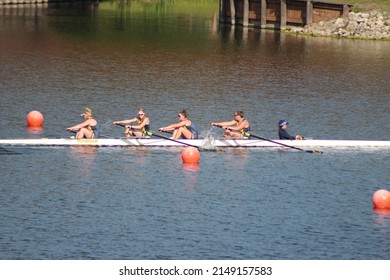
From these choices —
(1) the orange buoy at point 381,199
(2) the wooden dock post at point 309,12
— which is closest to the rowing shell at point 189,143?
(1) the orange buoy at point 381,199

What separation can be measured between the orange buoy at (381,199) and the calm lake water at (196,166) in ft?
1.74

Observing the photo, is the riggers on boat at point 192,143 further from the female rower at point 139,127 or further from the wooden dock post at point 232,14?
the wooden dock post at point 232,14

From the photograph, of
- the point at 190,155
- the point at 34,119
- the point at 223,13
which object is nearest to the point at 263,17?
the point at 223,13

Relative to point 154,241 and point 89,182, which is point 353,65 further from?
point 154,241

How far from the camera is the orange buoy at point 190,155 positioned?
43.8 meters

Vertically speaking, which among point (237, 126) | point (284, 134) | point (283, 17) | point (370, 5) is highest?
point (370, 5)

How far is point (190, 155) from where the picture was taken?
4375cm

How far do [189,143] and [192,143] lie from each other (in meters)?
0.14

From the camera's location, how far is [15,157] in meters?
44.3

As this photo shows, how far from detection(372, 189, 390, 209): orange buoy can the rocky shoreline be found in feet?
185

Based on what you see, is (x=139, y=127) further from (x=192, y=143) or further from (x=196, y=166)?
(x=196, y=166)

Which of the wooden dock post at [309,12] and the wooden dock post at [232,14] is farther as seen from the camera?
the wooden dock post at [232,14]

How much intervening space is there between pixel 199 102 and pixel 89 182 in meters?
20.1

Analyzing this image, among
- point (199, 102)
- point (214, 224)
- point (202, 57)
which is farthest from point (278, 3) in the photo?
point (214, 224)
